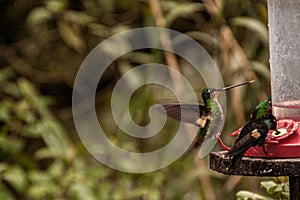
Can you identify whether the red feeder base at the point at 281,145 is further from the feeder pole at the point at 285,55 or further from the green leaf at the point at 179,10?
the green leaf at the point at 179,10

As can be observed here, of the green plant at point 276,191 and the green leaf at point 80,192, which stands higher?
the green plant at point 276,191

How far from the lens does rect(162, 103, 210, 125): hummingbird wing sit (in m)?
1.85

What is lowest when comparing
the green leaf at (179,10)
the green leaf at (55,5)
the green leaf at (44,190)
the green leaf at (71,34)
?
the green leaf at (44,190)

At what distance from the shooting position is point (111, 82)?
169 inches

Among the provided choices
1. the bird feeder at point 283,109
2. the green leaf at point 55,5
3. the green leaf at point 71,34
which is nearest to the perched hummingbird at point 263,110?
the bird feeder at point 283,109

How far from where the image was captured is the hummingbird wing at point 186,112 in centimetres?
185

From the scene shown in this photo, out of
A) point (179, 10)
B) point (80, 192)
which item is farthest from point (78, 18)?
A: point (80, 192)

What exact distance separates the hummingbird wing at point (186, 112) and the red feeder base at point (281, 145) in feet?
0.51

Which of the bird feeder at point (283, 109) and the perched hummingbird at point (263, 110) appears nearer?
the bird feeder at point (283, 109)

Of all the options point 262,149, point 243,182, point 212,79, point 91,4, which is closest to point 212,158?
point 262,149

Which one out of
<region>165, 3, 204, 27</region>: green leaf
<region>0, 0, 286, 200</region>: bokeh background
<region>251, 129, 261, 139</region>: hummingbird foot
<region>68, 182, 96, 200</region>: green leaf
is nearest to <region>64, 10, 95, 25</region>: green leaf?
<region>0, 0, 286, 200</region>: bokeh background

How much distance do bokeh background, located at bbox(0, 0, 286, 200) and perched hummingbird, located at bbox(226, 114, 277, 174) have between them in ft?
4.73

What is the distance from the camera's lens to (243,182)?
3504mm

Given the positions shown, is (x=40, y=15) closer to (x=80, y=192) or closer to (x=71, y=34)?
(x=71, y=34)
